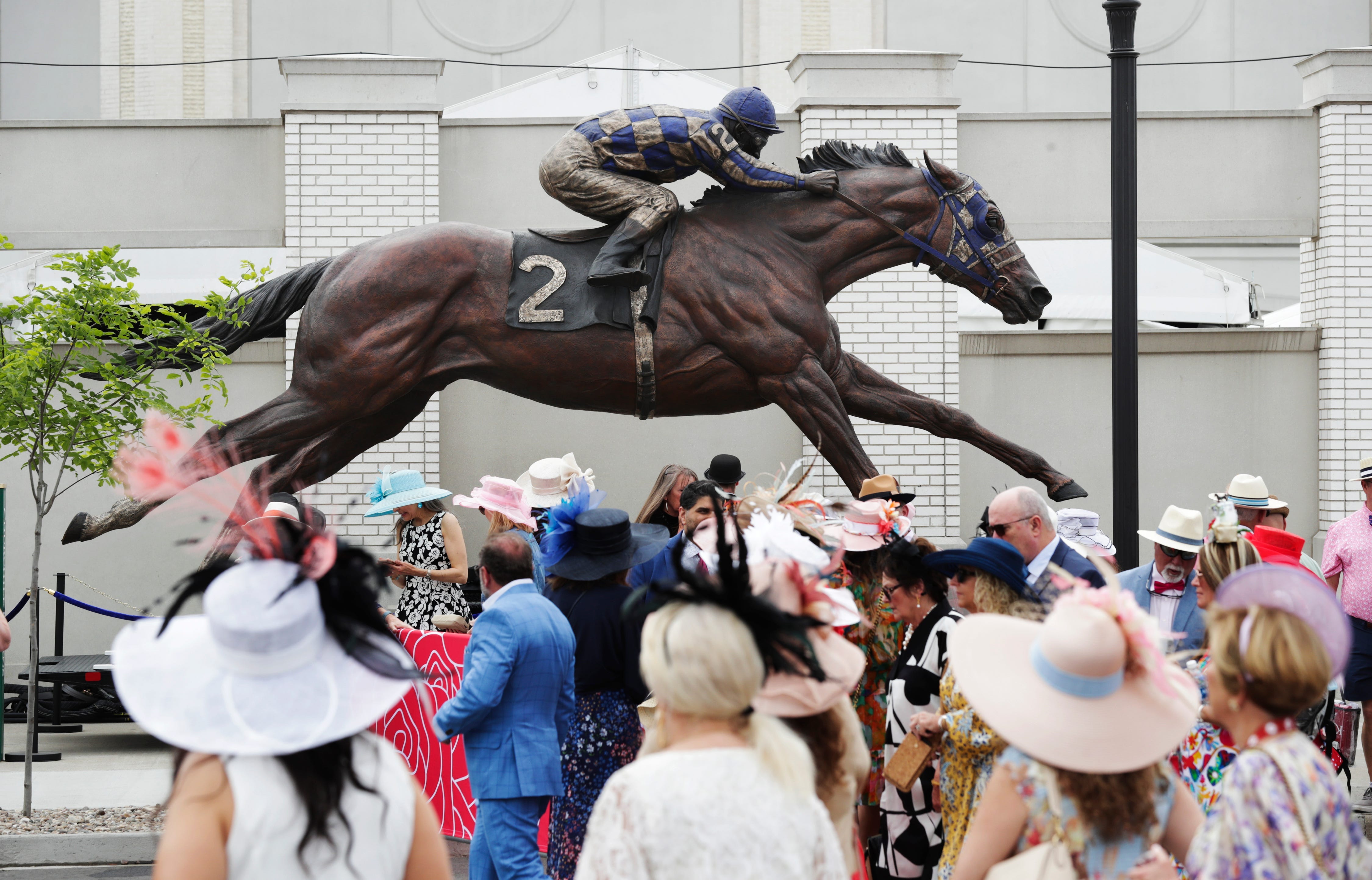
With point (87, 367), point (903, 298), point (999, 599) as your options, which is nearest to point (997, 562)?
point (999, 599)

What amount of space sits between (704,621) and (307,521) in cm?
490

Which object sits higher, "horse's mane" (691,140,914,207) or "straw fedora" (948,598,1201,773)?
"horse's mane" (691,140,914,207)

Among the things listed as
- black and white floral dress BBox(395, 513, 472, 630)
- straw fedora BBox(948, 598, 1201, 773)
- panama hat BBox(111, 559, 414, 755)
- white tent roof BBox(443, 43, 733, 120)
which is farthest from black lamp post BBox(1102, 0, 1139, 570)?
white tent roof BBox(443, 43, 733, 120)

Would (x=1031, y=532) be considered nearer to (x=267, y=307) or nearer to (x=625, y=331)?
(x=625, y=331)

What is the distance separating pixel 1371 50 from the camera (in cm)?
1265

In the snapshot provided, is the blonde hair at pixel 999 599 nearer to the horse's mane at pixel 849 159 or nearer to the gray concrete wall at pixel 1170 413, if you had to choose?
the horse's mane at pixel 849 159

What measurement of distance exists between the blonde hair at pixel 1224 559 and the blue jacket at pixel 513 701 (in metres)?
2.23

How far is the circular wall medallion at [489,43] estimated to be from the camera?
25297 mm

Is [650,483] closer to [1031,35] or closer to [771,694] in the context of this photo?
[771,694]

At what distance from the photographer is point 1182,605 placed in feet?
19.1

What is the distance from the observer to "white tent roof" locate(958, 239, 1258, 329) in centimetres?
1246

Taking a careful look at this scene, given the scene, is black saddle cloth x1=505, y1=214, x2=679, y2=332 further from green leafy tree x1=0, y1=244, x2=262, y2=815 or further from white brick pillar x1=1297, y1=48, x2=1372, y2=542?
white brick pillar x1=1297, y1=48, x2=1372, y2=542

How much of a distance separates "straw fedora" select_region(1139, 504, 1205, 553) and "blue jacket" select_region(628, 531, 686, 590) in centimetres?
209

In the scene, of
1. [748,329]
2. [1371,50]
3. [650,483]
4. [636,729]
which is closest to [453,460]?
[650,483]
